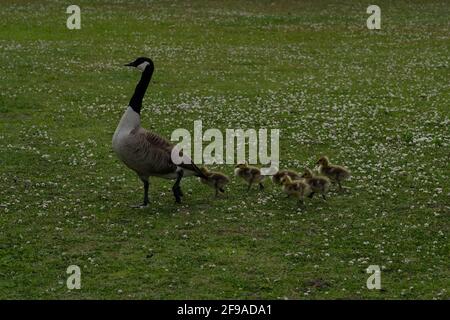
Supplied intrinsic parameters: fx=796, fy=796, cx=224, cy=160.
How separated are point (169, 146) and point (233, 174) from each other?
2.93m

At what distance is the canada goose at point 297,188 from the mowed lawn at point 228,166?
0.31 metres

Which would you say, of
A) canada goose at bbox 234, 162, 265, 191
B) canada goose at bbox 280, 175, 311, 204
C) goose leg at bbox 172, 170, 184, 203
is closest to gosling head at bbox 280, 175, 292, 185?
canada goose at bbox 280, 175, 311, 204

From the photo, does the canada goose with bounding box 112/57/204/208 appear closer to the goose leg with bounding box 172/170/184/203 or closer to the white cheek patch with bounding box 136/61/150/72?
the goose leg with bounding box 172/170/184/203

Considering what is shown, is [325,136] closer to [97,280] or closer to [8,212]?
[8,212]

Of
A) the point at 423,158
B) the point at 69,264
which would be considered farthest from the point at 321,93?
the point at 69,264

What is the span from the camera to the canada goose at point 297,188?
1653 centimetres

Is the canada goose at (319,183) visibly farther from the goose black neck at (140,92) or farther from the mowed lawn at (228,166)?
the goose black neck at (140,92)

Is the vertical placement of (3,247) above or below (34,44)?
below

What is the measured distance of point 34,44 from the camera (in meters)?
39.7

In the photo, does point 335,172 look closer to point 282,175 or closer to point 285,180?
point 282,175

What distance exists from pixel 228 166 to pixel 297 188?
389cm

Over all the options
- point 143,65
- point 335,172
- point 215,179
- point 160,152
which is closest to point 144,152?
point 160,152

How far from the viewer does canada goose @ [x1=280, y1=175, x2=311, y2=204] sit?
16.5 meters

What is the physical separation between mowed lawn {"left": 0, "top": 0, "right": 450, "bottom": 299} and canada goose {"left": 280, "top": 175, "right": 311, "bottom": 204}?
31 cm
